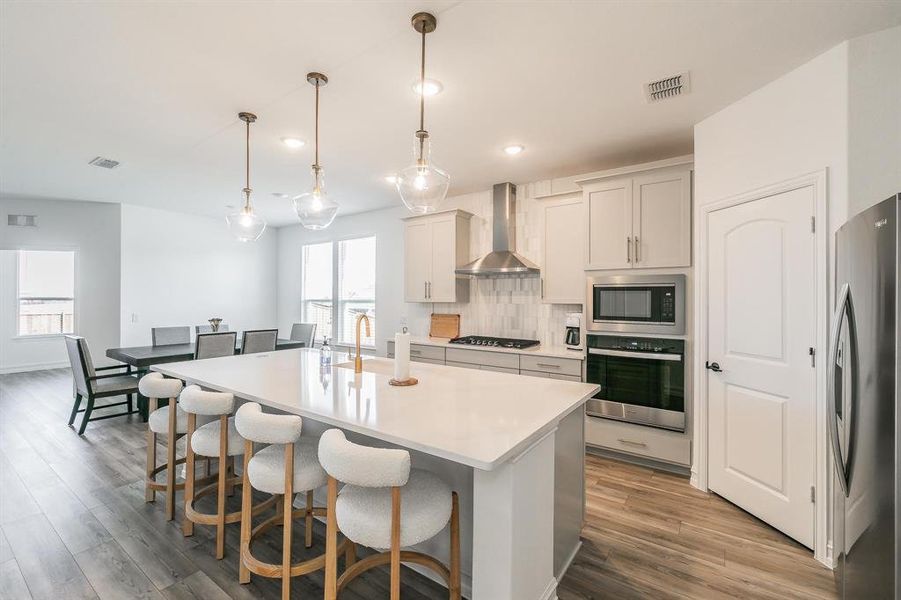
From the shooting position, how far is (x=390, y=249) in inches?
234

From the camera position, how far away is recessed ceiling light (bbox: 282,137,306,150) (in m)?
3.46

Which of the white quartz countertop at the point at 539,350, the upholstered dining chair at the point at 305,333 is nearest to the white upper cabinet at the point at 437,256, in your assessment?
the white quartz countertop at the point at 539,350

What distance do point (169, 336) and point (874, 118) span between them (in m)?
6.81

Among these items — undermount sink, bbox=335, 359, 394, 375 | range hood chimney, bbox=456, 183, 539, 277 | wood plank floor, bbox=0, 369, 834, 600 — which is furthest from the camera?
range hood chimney, bbox=456, 183, 539, 277

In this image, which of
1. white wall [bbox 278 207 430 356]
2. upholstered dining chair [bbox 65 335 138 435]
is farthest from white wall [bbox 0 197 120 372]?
white wall [bbox 278 207 430 356]

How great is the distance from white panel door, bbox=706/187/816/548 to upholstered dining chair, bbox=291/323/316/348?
16.1ft

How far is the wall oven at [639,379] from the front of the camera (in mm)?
3193

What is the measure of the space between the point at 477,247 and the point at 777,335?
3.12 m

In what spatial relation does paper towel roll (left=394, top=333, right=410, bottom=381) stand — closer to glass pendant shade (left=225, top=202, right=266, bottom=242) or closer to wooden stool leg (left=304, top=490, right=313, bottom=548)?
wooden stool leg (left=304, top=490, right=313, bottom=548)

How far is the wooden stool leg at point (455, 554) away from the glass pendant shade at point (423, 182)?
150 cm

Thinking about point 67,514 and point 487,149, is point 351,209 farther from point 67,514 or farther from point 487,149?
point 67,514

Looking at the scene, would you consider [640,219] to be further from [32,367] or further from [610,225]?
[32,367]

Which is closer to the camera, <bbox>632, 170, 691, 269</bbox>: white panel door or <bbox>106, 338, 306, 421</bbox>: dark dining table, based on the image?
<bbox>632, 170, 691, 269</bbox>: white panel door

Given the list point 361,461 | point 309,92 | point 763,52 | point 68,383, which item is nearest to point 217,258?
point 68,383
